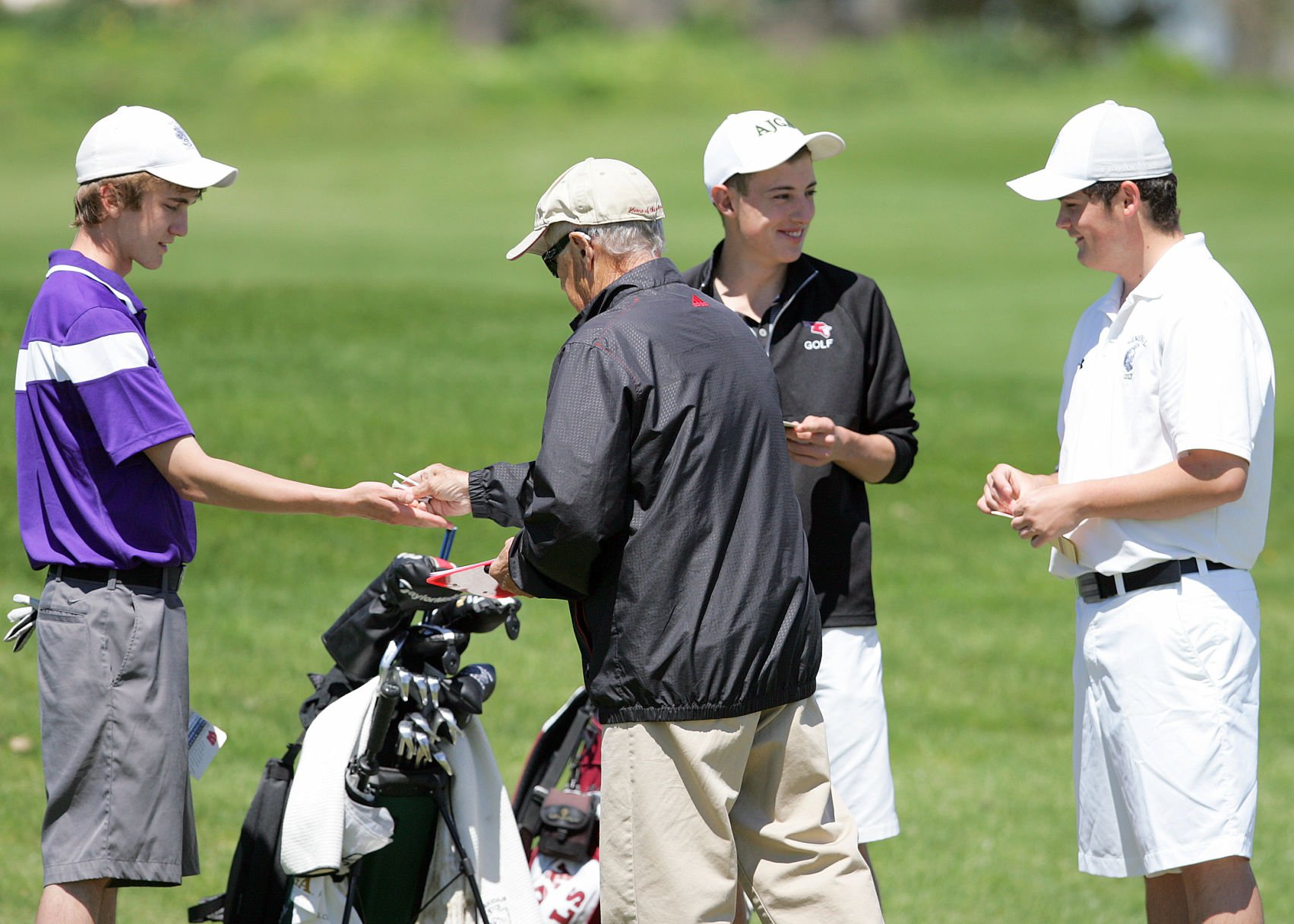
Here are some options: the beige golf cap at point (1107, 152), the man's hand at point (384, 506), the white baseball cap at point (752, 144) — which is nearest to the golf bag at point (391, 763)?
the man's hand at point (384, 506)

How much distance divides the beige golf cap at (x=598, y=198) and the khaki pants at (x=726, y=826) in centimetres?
120

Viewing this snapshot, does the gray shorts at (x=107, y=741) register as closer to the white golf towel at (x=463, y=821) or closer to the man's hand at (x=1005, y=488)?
the white golf towel at (x=463, y=821)

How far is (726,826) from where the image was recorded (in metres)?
3.79

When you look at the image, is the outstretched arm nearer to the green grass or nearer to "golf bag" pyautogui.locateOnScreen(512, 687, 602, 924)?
"golf bag" pyautogui.locateOnScreen(512, 687, 602, 924)

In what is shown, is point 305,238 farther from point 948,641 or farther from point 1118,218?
point 1118,218

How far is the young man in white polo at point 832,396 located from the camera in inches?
189

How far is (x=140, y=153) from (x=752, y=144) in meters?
1.76

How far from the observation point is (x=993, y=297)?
1777 centimetres

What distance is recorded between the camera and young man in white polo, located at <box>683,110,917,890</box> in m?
4.80

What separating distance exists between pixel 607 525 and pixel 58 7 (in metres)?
34.8

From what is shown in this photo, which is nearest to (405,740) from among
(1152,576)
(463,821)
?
(463,821)

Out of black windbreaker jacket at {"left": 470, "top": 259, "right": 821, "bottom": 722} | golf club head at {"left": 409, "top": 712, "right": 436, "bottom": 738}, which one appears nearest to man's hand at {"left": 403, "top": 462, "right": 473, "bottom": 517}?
black windbreaker jacket at {"left": 470, "top": 259, "right": 821, "bottom": 722}

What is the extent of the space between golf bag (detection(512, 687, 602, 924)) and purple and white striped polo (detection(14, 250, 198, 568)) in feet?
4.50

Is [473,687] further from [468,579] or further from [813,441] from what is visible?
[813,441]
